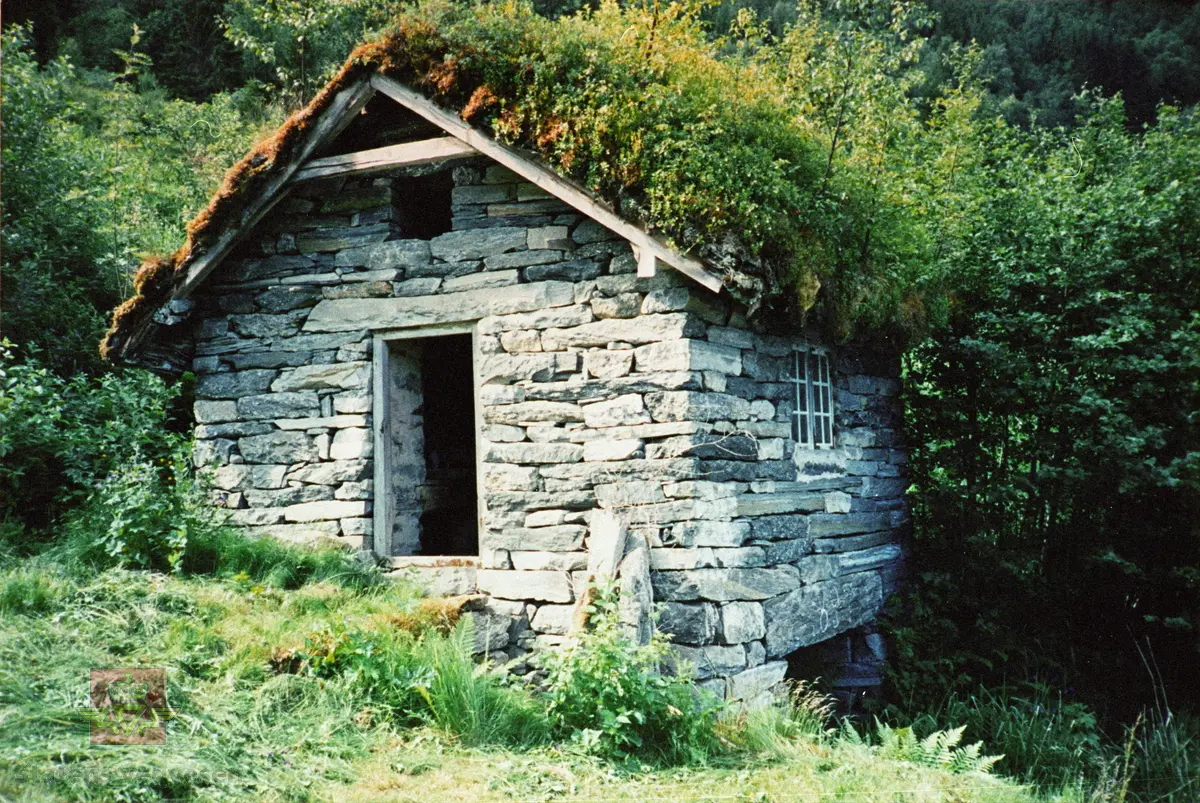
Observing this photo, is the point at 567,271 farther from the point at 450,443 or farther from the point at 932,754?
the point at 932,754

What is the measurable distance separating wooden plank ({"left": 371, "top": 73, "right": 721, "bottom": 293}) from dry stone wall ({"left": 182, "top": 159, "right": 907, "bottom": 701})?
0.28 m

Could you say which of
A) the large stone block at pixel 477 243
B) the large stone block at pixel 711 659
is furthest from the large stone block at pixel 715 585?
the large stone block at pixel 477 243

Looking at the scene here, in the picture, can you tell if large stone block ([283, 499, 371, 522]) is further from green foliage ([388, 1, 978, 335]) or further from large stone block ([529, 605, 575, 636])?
green foliage ([388, 1, 978, 335])

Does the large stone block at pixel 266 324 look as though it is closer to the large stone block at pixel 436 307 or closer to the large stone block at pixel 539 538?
the large stone block at pixel 436 307

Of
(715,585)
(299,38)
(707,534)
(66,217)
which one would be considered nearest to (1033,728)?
(715,585)

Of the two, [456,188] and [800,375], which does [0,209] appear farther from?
[800,375]

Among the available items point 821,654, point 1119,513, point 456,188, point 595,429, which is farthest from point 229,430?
point 1119,513

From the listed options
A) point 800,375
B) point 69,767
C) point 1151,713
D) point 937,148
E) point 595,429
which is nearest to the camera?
point 69,767

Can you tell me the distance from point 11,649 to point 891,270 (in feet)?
21.2

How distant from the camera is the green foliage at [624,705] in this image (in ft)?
15.2

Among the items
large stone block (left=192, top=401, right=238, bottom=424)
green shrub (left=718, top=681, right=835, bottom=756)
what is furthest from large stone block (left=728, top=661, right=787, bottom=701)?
large stone block (left=192, top=401, right=238, bottom=424)

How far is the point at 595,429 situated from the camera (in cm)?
603

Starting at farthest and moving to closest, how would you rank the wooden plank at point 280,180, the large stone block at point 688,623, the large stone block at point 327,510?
1. the large stone block at point 327,510
2. the wooden plank at point 280,180
3. the large stone block at point 688,623

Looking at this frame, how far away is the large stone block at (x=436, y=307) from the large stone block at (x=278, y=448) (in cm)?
85
